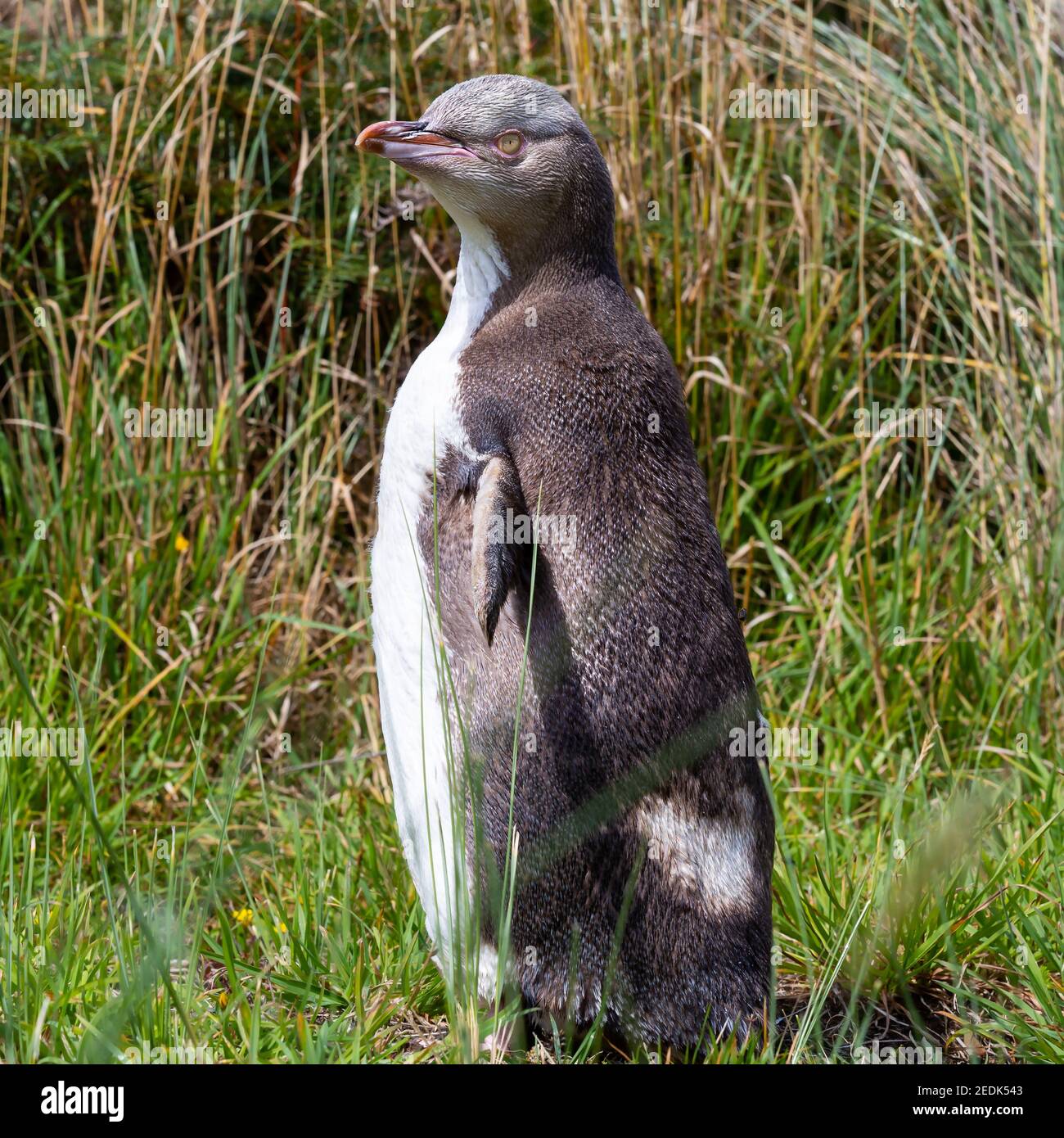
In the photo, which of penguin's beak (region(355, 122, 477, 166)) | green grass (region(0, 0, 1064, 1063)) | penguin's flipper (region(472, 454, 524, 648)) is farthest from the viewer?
green grass (region(0, 0, 1064, 1063))

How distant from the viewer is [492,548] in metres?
2.28

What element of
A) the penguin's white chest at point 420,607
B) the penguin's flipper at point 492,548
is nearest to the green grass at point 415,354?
the penguin's white chest at point 420,607

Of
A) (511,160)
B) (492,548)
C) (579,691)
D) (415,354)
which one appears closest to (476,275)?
(511,160)

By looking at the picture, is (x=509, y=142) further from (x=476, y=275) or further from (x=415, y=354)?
(x=415, y=354)

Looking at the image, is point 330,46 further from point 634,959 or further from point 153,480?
point 634,959

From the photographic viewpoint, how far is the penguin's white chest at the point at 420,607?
247 centimetres

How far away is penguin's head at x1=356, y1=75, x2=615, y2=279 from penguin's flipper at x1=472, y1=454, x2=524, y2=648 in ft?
1.73

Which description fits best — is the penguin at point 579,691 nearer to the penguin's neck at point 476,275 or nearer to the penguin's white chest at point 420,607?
the penguin's white chest at point 420,607

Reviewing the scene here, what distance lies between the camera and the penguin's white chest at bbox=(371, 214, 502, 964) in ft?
8.09

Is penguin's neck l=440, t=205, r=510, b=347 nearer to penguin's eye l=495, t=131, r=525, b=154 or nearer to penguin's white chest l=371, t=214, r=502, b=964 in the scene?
penguin's white chest l=371, t=214, r=502, b=964

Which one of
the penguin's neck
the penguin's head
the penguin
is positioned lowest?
the penguin

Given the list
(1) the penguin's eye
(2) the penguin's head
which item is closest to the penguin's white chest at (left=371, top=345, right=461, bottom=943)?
(2) the penguin's head
